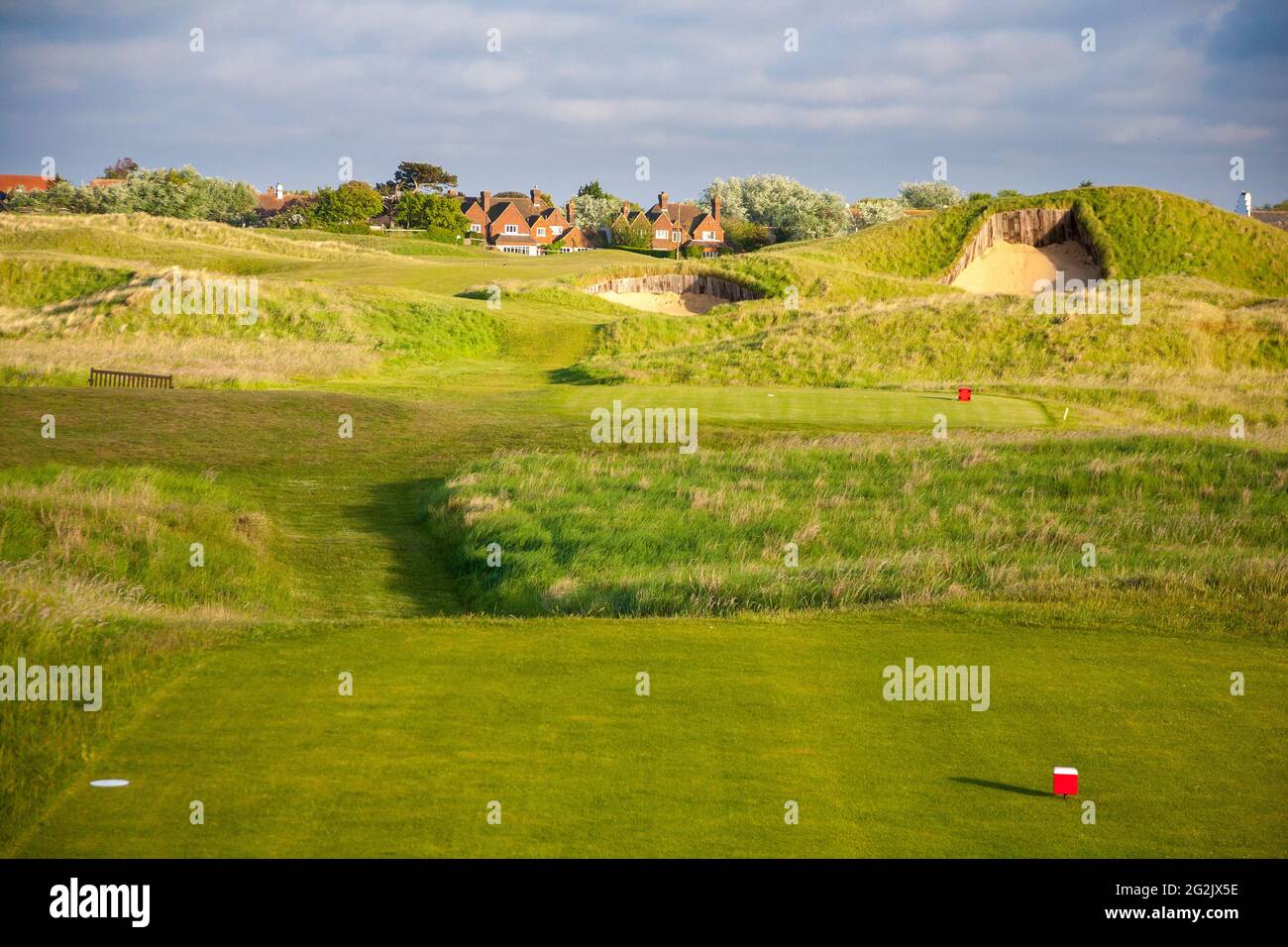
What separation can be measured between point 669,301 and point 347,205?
71785 mm

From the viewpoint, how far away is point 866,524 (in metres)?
21.2

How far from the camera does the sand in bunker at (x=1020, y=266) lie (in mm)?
75375

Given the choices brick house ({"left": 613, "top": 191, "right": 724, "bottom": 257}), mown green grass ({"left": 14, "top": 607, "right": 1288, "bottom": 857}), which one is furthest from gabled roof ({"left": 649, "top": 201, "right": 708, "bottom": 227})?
mown green grass ({"left": 14, "top": 607, "right": 1288, "bottom": 857})

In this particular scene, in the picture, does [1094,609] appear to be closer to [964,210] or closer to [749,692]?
[749,692]

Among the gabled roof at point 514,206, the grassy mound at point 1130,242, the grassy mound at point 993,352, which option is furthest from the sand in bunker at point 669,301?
the gabled roof at point 514,206

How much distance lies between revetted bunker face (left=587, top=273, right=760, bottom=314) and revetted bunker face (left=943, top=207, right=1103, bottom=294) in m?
15.0

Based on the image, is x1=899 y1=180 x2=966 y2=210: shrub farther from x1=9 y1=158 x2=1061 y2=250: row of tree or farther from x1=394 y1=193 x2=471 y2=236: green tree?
x1=394 y1=193 x2=471 y2=236: green tree

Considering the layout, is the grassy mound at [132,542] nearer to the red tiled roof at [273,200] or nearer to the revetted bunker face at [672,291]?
the revetted bunker face at [672,291]

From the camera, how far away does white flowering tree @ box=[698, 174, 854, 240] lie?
127625 millimetres

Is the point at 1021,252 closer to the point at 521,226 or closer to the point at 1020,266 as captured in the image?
the point at 1020,266

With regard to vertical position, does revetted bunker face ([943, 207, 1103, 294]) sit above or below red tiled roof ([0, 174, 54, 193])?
below

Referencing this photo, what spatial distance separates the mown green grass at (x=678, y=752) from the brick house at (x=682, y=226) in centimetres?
11770

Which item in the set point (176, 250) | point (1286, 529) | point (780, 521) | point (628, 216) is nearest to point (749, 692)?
point (780, 521)
